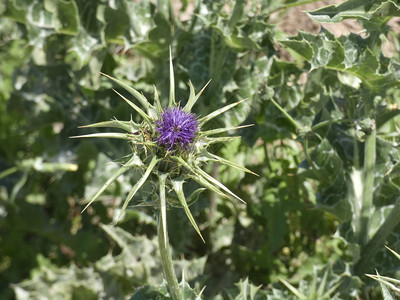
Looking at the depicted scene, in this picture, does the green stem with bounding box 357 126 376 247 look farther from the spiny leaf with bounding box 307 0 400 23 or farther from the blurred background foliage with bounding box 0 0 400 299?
the spiny leaf with bounding box 307 0 400 23

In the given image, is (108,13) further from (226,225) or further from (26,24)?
(226,225)

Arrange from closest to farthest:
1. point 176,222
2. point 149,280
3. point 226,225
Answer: point 149,280 → point 176,222 → point 226,225

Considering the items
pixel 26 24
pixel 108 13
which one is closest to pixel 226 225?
pixel 108 13

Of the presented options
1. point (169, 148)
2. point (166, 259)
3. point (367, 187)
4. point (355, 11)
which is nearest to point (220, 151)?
point (367, 187)

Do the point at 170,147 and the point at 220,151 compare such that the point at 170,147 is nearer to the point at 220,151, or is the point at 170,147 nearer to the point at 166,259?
the point at 166,259

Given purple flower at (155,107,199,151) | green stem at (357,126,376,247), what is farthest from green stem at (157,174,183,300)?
green stem at (357,126,376,247)

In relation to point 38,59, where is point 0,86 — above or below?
below

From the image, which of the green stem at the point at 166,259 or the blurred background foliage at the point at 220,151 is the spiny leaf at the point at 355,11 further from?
the green stem at the point at 166,259

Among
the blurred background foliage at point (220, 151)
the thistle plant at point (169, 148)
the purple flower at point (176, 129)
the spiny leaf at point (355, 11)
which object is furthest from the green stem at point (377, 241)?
the purple flower at point (176, 129)
